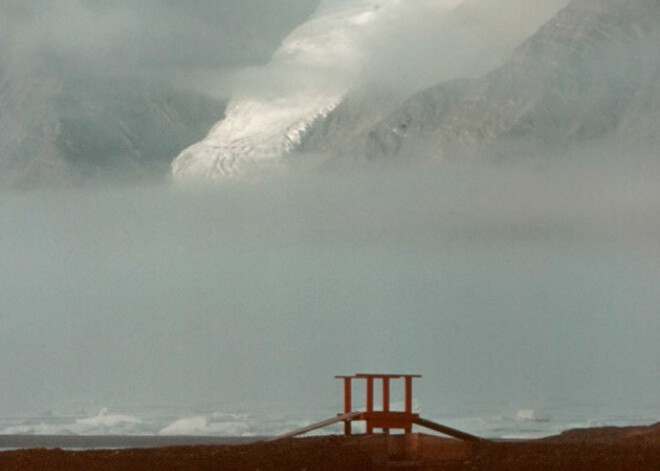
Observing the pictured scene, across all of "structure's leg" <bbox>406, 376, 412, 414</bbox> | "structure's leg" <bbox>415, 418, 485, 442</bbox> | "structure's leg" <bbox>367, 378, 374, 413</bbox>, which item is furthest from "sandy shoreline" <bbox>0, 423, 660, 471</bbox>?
"structure's leg" <bbox>406, 376, 412, 414</bbox>

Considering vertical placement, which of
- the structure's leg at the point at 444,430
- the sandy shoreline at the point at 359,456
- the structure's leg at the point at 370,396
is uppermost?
the structure's leg at the point at 370,396

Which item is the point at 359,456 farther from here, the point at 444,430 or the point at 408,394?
the point at 444,430

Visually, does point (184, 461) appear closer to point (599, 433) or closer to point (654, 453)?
point (654, 453)

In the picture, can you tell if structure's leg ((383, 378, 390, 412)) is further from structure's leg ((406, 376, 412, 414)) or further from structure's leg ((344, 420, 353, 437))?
structure's leg ((344, 420, 353, 437))

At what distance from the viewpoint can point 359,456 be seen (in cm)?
3759

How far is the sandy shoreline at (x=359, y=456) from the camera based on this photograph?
112 feet

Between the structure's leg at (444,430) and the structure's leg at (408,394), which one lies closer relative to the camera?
the structure's leg at (444,430)

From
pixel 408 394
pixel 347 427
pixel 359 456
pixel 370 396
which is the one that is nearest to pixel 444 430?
pixel 408 394

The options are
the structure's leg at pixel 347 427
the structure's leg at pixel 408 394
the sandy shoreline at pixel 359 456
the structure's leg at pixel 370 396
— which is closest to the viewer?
the sandy shoreline at pixel 359 456

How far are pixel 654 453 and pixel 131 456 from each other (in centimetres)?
1194

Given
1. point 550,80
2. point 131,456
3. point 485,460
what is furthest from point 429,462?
point 550,80

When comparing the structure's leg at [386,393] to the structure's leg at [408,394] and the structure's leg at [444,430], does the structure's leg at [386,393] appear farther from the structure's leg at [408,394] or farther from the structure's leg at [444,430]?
the structure's leg at [444,430]

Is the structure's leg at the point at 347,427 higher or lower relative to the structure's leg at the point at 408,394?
lower

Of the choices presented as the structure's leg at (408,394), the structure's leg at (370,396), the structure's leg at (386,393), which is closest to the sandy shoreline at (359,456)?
the structure's leg at (370,396)
